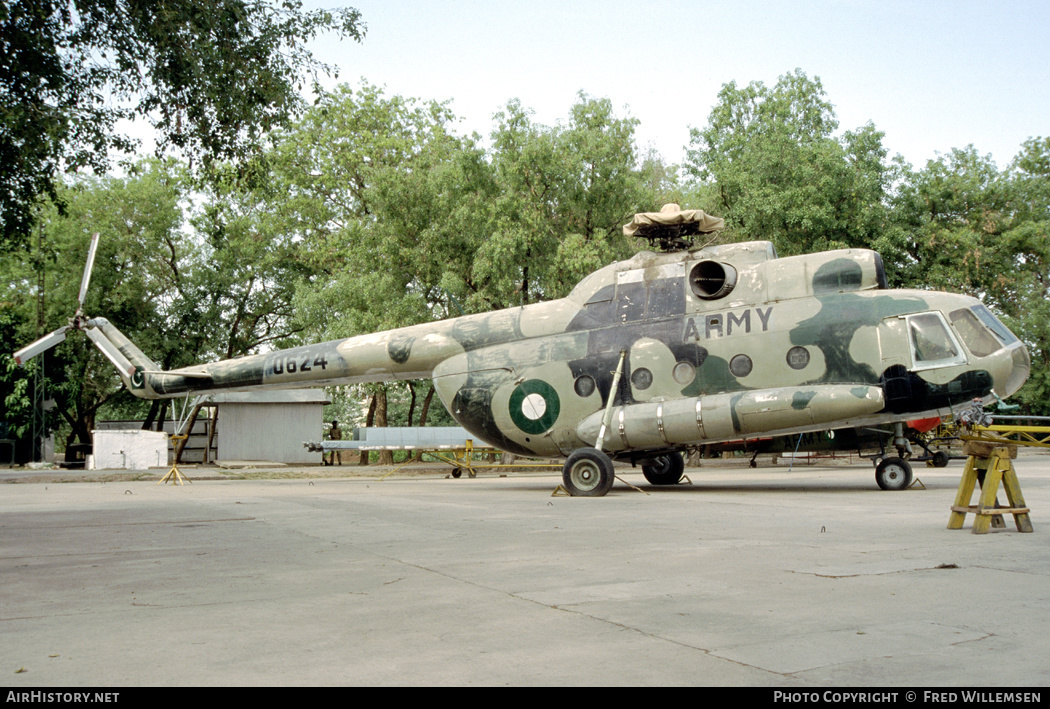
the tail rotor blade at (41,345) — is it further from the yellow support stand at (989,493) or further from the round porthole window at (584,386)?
the yellow support stand at (989,493)

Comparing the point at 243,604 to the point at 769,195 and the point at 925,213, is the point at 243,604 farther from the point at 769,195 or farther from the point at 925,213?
the point at 925,213

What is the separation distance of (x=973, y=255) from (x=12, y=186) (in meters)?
32.0

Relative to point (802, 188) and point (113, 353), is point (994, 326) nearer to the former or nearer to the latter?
point (802, 188)

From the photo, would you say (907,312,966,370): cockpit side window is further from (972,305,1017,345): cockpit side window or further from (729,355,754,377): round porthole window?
(729,355,754,377): round porthole window

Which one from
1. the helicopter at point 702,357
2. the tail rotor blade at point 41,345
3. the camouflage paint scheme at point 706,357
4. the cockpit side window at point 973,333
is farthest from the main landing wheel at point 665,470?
the tail rotor blade at point 41,345

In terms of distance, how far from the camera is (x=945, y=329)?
12906 millimetres

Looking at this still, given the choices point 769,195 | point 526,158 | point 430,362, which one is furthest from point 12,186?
point 769,195

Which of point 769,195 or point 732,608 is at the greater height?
point 769,195

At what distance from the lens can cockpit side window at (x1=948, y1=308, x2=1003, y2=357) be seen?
1275 centimetres

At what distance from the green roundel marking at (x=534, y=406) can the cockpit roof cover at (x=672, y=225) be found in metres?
3.39

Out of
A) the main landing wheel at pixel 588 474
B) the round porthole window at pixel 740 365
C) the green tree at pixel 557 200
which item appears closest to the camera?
the main landing wheel at pixel 588 474

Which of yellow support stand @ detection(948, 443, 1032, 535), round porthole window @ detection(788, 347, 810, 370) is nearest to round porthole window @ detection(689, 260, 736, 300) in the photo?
round porthole window @ detection(788, 347, 810, 370)

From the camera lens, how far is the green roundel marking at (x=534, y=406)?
1517cm

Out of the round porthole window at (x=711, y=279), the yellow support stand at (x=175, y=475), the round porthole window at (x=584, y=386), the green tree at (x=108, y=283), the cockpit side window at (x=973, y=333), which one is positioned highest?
the green tree at (x=108, y=283)
